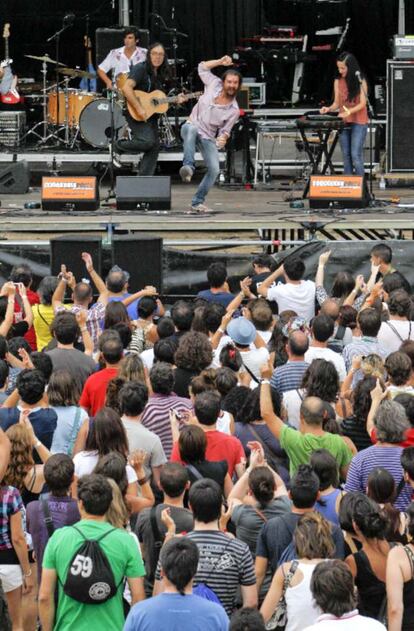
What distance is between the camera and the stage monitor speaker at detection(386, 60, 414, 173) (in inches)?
592

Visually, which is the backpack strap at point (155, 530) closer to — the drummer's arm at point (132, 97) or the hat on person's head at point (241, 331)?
the hat on person's head at point (241, 331)

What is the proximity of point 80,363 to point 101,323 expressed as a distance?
1.46m

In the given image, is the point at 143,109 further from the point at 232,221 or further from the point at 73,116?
the point at 73,116

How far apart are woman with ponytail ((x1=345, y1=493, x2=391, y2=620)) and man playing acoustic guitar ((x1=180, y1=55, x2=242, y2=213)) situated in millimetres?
8242

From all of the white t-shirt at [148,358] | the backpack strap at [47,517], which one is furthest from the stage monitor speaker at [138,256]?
the backpack strap at [47,517]

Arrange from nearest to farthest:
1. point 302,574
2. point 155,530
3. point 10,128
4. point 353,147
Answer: point 302,574 < point 155,530 < point 353,147 < point 10,128

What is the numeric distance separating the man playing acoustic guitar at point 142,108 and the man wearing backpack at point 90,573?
910 centimetres

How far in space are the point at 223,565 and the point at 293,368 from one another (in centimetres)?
236

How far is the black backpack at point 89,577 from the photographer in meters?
5.12

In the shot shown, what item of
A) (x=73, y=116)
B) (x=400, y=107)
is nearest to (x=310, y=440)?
(x=400, y=107)

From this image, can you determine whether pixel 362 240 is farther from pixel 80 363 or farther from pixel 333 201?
pixel 80 363

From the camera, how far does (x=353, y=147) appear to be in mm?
14102

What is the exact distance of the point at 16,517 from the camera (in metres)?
5.78

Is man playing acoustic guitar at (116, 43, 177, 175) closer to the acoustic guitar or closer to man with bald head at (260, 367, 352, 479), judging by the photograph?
the acoustic guitar
